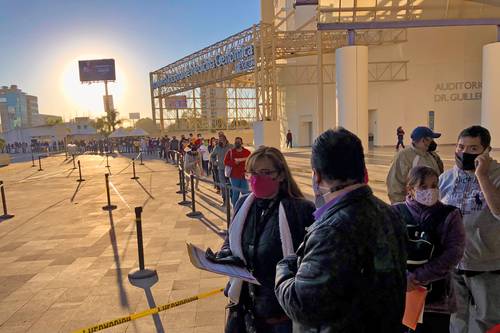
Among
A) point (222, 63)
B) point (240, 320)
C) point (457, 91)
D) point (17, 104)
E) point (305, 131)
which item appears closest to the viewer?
point (240, 320)

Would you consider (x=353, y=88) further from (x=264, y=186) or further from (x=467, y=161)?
(x=264, y=186)

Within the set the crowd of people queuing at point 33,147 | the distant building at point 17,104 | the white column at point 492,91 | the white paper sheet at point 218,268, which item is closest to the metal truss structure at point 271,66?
the white column at point 492,91

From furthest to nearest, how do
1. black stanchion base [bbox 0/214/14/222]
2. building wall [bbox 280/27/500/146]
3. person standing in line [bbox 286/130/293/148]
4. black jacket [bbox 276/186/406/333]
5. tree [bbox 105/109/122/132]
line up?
tree [bbox 105/109/122/132], person standing in line [bbox 286/130/293/148], building wall [bbox 280/27/500/146], black stanchion base [bbox 0/214/14/222], black jacket [bbox 276/186/406/333]

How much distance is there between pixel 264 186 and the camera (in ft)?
8.25

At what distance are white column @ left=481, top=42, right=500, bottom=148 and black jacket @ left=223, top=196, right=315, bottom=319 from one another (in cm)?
2334

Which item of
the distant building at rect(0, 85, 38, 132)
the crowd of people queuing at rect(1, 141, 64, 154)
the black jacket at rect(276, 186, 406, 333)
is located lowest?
the crowd of people queuing at rect(1, 141, 64, 154)

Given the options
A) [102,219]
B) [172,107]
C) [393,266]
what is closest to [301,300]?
[393,266]

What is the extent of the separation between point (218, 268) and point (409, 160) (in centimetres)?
293

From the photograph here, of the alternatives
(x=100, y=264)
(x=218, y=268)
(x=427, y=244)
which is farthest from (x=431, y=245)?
(x=100, y=264)

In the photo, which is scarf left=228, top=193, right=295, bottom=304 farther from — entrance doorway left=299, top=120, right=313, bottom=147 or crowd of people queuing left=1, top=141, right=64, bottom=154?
crowd of people queuing left=1, top=141, right=64, bottom=154

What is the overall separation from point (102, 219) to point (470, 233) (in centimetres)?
801

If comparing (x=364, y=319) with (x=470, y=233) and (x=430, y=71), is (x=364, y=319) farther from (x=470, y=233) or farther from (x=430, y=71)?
(x=430, y=71)

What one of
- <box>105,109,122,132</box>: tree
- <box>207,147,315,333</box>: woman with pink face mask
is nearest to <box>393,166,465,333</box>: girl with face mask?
<box>207,147,315,333</box>: woman with pink face mask

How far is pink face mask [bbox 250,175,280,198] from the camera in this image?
2.50 m
